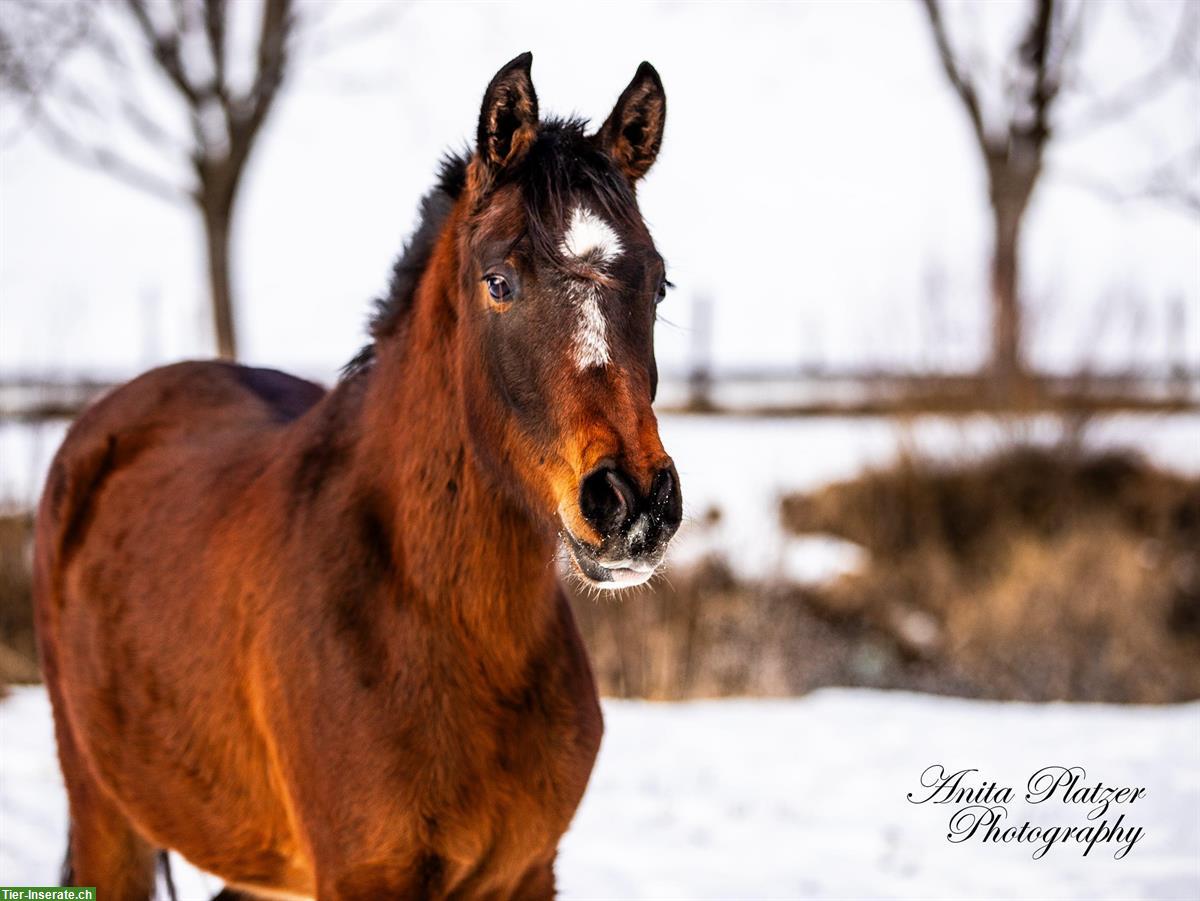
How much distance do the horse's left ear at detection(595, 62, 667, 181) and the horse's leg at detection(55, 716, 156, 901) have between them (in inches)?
94.8

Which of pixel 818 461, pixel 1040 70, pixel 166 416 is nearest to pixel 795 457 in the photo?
pixel 818 461

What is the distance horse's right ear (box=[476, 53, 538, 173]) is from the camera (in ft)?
8.18

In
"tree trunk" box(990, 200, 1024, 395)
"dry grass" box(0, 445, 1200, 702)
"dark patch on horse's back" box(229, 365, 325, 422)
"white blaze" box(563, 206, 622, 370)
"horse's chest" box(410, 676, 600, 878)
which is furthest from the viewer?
"tree trunk" box(990, 200, 1024, 395)

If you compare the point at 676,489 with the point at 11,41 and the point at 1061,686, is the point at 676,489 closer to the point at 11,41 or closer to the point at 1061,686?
the point at 1061,686

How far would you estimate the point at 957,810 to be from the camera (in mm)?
5059

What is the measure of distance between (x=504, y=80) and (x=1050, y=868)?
3.59m

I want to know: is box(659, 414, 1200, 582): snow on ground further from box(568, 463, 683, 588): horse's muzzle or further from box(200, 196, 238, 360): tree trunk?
box(568, 463, 683, 588): horse's muzzle

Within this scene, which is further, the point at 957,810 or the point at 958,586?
the point at 958,586

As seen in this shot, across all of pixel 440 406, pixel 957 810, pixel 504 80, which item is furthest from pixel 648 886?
pixel 504 80

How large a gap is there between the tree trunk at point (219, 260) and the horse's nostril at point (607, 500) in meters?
8.05

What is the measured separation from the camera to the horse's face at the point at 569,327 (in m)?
2.19

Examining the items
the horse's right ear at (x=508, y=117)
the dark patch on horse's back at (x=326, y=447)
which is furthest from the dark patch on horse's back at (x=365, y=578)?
the horse's right ear at (x=508, y=117)

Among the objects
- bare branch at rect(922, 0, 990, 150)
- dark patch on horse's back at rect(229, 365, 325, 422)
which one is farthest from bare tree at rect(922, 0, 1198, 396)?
dark patch on horse's back at rect(229, 365, 325, 422)

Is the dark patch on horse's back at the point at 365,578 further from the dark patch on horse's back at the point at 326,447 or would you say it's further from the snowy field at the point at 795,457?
the snowy field at the point at 795,457
